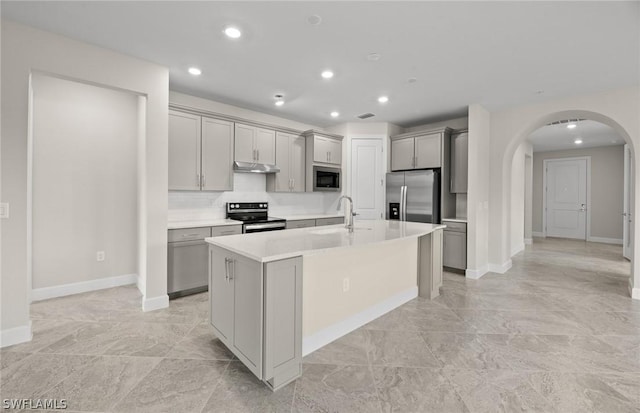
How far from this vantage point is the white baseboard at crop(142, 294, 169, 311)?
10.8 feet

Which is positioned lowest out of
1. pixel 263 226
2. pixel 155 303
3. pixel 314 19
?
pixel 155 303

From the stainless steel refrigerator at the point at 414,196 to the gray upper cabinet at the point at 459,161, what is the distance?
297 mm

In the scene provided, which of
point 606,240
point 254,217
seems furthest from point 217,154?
point 606,240

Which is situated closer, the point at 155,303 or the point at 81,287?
the point at 155,303

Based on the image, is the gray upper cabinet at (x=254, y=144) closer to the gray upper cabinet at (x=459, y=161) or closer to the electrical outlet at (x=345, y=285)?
the electrical outlet at (x=345, y=285)

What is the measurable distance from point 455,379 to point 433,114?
4293mm

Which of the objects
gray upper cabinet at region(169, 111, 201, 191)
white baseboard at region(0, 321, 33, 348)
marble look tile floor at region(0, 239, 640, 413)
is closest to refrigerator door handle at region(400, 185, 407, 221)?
marble look tile floor at region(0, 239, 640, 413)

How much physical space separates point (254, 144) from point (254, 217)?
1.14m

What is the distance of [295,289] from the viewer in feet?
6.72

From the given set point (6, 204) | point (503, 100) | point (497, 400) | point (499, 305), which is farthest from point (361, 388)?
point (503, 100)

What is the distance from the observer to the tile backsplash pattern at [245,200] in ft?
14.1

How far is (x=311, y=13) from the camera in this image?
2.37m

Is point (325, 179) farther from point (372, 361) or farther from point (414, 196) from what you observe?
point (372, 361)

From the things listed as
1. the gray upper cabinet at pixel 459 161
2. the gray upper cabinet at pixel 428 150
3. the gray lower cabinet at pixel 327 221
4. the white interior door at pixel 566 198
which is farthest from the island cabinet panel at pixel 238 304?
the white interior door at pixel 566 198
